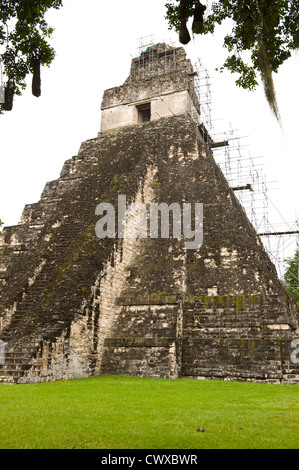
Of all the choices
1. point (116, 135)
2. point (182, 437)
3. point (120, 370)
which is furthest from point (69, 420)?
point (116, 135)

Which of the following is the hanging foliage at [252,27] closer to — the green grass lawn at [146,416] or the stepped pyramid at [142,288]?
the green grass lawn at [146,416]

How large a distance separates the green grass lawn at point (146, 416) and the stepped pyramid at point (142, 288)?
117cm

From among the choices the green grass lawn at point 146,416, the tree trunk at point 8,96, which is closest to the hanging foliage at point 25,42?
the tree trunk at point 8,96

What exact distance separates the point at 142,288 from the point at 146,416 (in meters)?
6.22

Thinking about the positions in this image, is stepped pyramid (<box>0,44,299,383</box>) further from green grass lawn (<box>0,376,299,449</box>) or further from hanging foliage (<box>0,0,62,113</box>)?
hanging foliage (<box>0,0,62,113</box>)

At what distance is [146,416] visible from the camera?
4965 millimetres

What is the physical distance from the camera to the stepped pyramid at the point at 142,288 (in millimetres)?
9023

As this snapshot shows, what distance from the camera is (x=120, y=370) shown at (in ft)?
31.1

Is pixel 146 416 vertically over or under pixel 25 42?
under

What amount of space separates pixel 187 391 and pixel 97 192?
26.8ft

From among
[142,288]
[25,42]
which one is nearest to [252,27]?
[25,42]

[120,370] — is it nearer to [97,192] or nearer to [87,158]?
[97,192]

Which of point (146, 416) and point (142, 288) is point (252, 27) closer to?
point (146, 416)

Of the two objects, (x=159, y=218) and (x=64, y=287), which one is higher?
(x=159, y=218)
